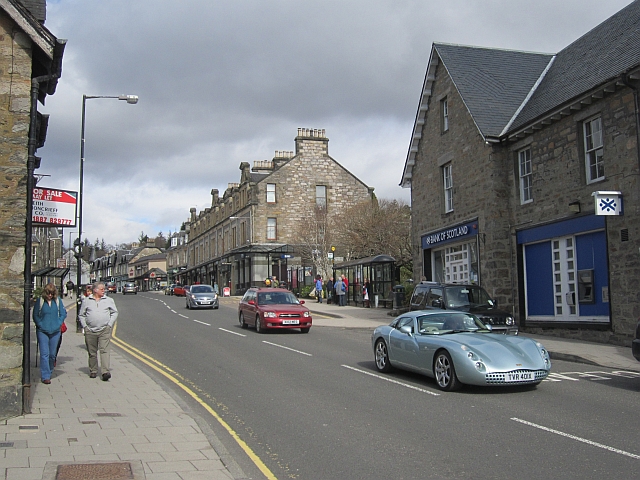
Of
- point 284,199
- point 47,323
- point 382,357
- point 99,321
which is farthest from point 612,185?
point 284,199

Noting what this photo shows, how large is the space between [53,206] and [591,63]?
1658 cm

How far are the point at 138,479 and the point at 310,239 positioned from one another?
46122 mm

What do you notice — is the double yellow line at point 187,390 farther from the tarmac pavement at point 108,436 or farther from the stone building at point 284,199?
the stone building at point 284,199

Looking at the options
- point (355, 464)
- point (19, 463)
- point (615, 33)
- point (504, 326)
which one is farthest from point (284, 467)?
point (615, 33)

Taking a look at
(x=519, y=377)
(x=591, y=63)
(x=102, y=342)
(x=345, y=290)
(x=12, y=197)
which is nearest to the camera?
(x=12, y=197)

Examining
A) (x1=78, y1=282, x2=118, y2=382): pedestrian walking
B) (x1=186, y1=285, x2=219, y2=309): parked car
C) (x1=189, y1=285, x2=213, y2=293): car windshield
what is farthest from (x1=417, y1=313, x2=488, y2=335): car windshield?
(x1=189, y1=285, x2=213, y2=293): car windshield

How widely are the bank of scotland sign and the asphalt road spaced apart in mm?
4206

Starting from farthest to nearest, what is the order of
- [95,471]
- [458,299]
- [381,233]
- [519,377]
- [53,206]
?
1. [381,233]
2. [458,299]
3. [53,206]
4. [519,377]
5. [95,471]

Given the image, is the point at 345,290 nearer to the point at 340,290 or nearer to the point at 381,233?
the point at 340,290

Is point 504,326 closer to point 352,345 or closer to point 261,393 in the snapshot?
point 352,345

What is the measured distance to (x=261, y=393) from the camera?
10.2 m

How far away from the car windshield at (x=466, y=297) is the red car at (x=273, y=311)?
543cm

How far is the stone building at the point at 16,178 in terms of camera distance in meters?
7.96

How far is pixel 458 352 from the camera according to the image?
384 inches
